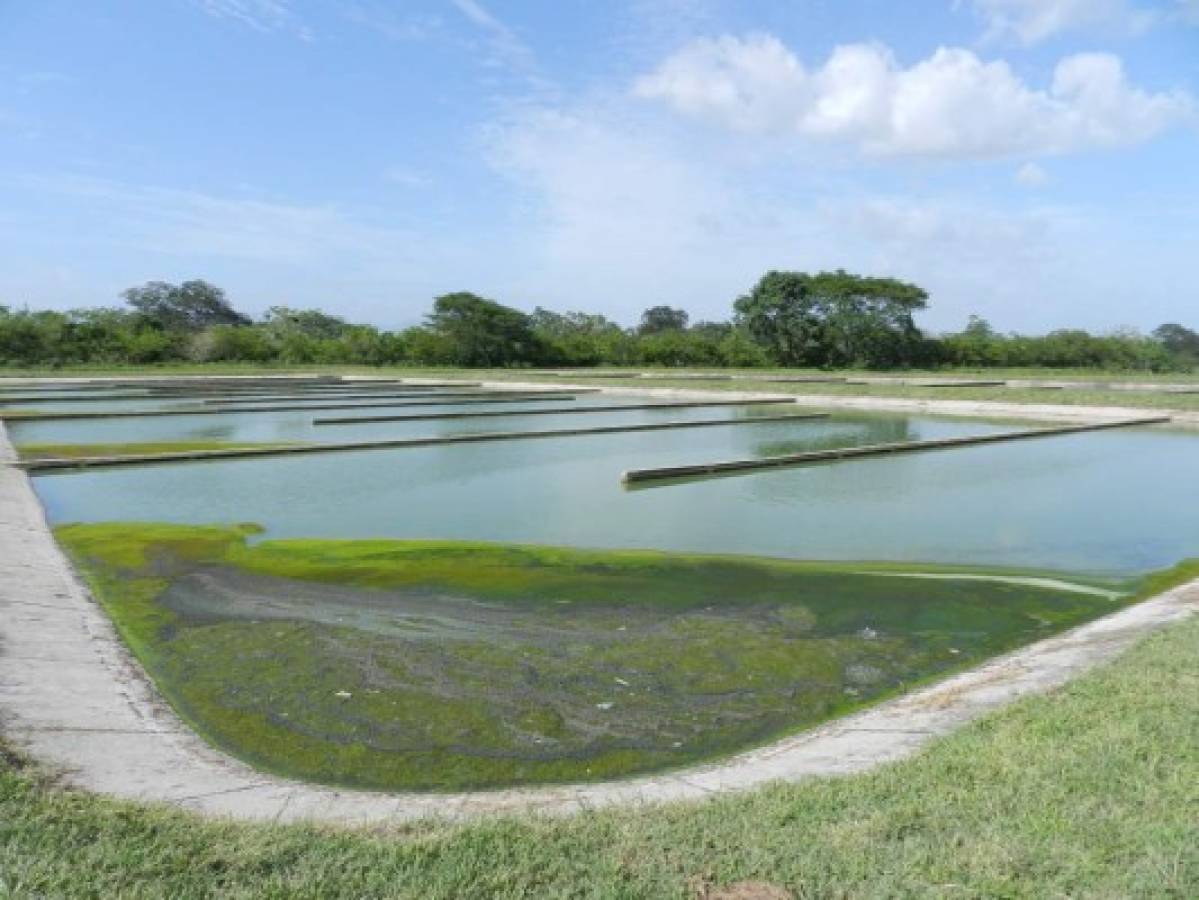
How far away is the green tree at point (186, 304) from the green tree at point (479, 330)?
2380cm

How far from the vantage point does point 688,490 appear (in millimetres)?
11734

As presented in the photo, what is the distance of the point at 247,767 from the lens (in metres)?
3.97

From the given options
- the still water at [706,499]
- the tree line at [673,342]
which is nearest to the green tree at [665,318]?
the tree line at [673,342]

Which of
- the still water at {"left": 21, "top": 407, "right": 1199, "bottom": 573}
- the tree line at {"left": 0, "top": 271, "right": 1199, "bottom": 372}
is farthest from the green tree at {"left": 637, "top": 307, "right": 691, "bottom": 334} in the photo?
the still water at {"left": 21, "top": 407, "right": 1199, "bottom": 573}

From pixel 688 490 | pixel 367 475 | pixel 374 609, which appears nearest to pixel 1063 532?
pixel 688 490

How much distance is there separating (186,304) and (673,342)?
36455mm

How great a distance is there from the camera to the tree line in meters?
45.7

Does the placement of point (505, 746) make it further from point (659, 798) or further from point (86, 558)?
point (86, 558)

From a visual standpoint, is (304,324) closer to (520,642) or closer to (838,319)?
(838,319)

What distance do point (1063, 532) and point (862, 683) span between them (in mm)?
5500

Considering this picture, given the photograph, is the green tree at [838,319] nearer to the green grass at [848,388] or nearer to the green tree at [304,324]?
the green grass at [848,388]

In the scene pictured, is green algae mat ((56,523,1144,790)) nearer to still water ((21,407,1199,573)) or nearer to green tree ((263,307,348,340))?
still water ((21,407,1199,573))

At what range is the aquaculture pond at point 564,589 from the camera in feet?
14.6

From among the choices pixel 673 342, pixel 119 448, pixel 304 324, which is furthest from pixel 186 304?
pixel 119 448
